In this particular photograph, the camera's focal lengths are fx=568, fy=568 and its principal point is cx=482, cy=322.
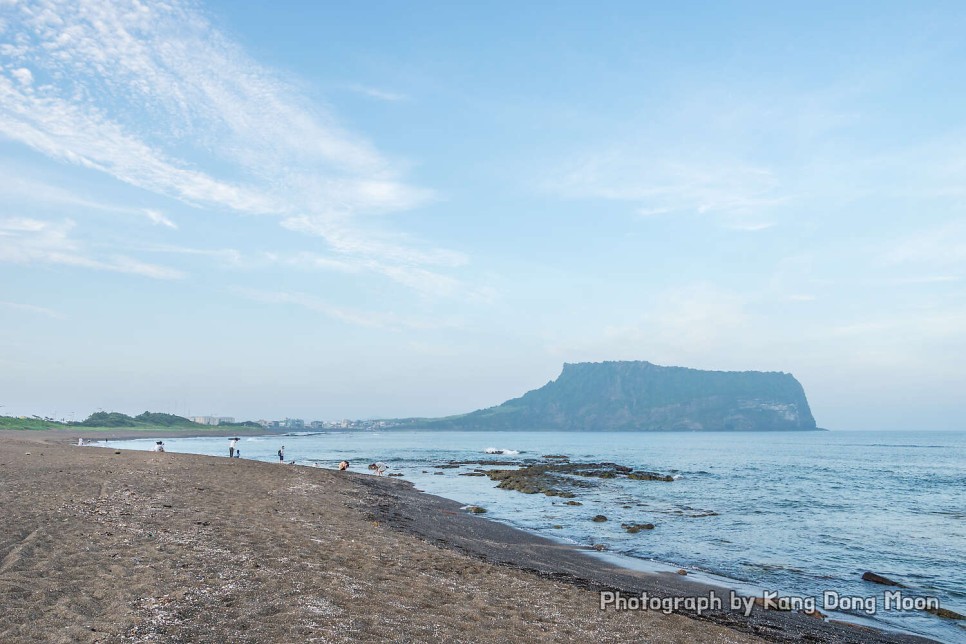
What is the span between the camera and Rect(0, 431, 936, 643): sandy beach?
8.55m

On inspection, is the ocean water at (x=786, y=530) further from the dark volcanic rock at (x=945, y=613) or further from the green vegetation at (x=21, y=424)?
the green vegetation at (x=21, y=424)

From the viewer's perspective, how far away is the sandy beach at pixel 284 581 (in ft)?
28.1

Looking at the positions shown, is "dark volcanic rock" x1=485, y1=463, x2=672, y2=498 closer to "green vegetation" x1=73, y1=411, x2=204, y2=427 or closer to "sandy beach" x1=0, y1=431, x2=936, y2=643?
"sandy beach" x1=0, y1=431, x2=936, y2=643

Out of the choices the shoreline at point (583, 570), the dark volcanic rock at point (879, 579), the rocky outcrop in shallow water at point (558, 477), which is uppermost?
the shoreline at point (583, 570)

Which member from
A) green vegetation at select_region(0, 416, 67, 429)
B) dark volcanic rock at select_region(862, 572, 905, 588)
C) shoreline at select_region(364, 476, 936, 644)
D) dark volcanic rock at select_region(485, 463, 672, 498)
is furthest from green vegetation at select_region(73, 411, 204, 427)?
dark volcanic rock at select_region(862, 572, 905, 588)

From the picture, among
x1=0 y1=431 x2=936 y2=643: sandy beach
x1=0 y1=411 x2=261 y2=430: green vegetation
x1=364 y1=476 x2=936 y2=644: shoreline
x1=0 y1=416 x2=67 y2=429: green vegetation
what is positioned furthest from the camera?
x1=0 y1=411 x2=261 y2=430: green vegetation

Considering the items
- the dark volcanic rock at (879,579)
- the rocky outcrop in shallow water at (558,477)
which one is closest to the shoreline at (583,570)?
the dark volcanic rock at (879,579)

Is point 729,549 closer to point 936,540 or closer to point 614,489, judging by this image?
point 936,540

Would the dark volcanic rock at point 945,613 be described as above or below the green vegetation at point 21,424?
below

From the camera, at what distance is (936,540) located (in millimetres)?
26047

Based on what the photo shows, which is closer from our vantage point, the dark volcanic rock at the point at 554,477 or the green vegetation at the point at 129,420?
the dark volcanic rock at the point at 554,477

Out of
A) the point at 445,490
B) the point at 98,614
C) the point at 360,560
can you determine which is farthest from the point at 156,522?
the point at 445,490

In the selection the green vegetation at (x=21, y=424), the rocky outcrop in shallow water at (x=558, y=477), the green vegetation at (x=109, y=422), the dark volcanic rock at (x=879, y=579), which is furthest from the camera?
the green vegetation at (x=109, y=422)

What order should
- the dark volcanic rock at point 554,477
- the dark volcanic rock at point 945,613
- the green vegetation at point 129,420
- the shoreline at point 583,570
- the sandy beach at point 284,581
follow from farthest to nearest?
the green vegetation at point 129,420
the dark volcanic rock at point 554,477
the dark volcanic rock at point 945,613
the shoreline at point 583,570
the sandy beach at point 284,581
